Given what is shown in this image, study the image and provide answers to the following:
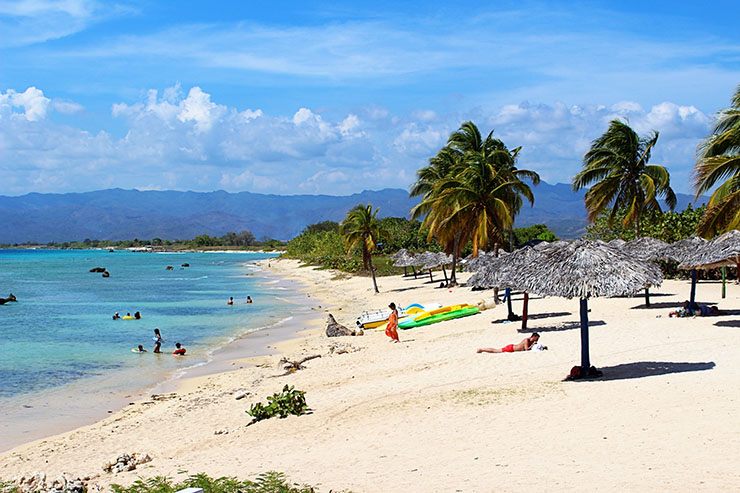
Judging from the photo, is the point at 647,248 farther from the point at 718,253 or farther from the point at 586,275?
the point at 586,275

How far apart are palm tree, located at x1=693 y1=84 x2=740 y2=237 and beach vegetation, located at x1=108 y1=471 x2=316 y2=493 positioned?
602 inches

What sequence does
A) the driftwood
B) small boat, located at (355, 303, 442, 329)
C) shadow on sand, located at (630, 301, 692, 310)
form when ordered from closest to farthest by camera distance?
the driftwood → shadow on sand, located at (630, 301, 692, 310) → small boat, located at (355, 303, 442, 329)

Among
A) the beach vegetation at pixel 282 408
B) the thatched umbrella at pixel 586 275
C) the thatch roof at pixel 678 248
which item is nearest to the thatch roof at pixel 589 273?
the thatched umbrella at pixel 586 275

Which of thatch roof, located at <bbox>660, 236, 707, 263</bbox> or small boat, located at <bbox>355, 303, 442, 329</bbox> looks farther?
small boat, located at <bbox>355, 303, 442, 329</bbox>

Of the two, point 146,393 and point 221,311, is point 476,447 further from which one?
point 221,311

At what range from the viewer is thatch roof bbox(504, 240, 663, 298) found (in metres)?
10.2

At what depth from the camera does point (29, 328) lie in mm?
26656

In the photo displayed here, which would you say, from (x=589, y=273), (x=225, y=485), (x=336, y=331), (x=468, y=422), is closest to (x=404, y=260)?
(x=336, y=331)

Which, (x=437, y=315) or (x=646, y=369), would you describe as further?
(x=437, y=315)

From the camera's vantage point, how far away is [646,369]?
35.4 ft

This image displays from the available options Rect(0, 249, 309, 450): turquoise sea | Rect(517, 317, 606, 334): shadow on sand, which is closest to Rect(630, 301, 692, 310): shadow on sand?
Rect(517, 317, 606, 334): shadow on sand

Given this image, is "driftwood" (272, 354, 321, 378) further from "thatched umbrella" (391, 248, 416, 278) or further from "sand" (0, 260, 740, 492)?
"thatched umbrella" (391, 248, 416, 278)

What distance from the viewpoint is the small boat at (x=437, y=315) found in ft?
66.5

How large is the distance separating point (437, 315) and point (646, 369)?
10.1m
